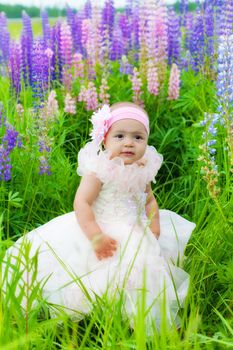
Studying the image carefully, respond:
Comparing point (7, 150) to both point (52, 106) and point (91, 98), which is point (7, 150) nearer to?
point (52, 106)

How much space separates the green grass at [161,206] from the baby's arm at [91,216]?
0.89 feet

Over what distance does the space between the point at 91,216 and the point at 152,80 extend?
209 centimetres

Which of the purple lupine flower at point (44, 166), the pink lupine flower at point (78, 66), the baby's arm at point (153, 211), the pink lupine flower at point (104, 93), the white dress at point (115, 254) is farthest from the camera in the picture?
the pink lupine flower at point (78, 66)

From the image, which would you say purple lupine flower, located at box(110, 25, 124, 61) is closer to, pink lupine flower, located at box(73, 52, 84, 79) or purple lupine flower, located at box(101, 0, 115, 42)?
purple lupine flower, located at box(101, 0, 115, 42)

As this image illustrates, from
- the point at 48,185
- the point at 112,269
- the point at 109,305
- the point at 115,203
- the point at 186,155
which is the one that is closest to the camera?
the point at 109,305


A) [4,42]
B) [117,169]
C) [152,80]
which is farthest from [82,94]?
[117,169]

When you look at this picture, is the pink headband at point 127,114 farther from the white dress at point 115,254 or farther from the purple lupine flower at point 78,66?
the purple lupine flower at point 78,66

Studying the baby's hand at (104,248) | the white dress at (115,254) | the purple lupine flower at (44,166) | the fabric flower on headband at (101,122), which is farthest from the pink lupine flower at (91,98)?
the baby's hand at (104,248)

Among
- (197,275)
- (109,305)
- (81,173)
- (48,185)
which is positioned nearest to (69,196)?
(48,185)

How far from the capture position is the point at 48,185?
3.96 m

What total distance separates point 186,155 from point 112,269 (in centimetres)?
168

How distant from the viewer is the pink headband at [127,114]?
3029mm

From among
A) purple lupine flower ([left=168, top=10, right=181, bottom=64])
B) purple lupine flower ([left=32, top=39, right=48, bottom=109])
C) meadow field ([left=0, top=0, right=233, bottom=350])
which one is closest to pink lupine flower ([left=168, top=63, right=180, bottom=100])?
meadow field ([left=0, top=0, right=233, bottom=350])

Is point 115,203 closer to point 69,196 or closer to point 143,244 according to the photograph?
point 143,244
